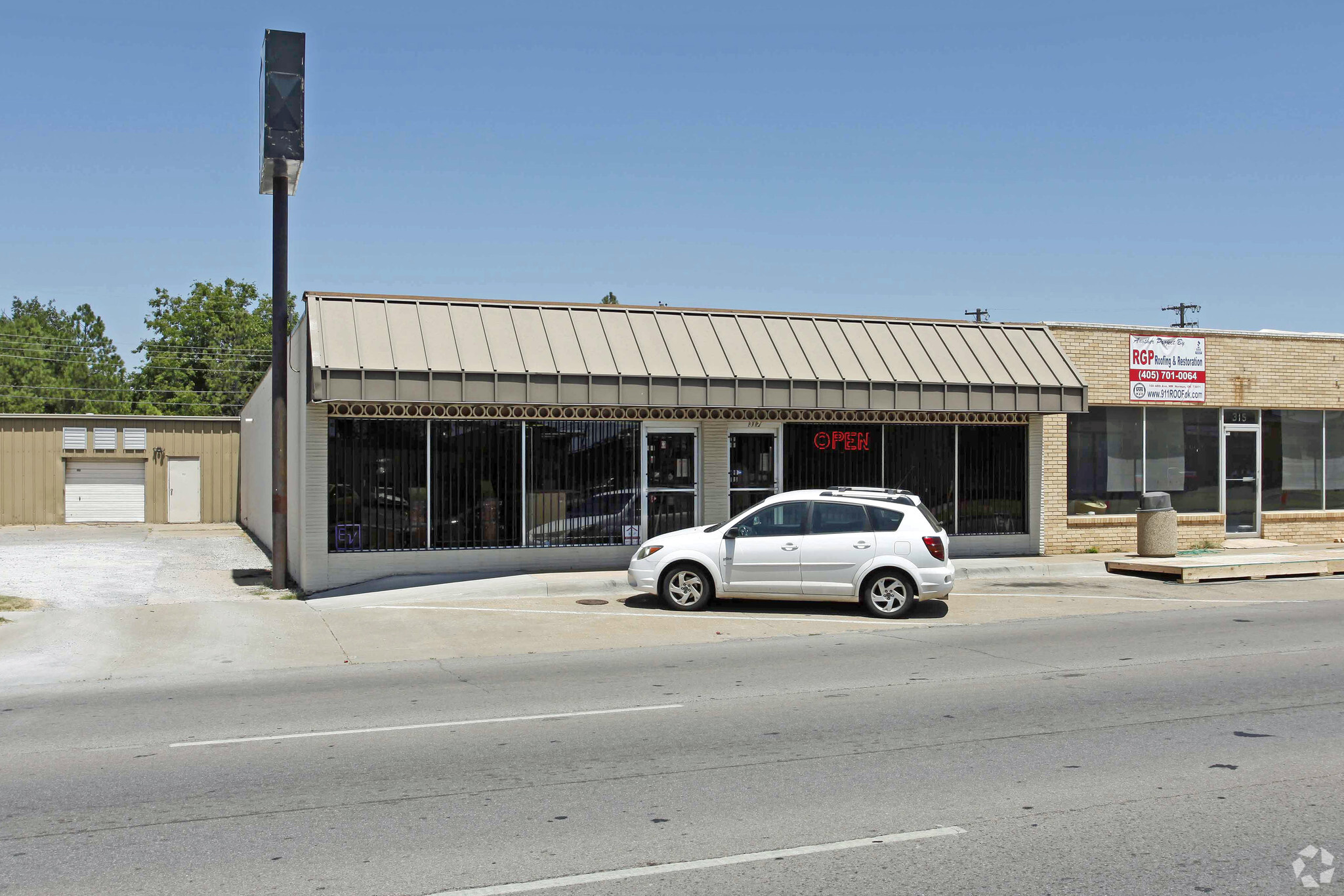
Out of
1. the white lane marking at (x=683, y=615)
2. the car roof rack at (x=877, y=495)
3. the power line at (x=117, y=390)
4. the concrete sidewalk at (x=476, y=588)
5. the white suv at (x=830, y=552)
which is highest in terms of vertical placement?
the power line at (x=117, y=390)

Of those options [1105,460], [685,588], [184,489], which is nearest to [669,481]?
[685,588]

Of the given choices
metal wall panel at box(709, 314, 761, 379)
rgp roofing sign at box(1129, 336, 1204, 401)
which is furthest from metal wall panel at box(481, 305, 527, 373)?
rgp roofing sign at box(1129, 336, 1204, 401)

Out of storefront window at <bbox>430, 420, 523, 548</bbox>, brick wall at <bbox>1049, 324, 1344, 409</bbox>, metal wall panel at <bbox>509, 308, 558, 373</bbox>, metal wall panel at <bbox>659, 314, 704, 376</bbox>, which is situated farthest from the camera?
brick wall at <bbox>1049, 324, 1344, 409</bbox>

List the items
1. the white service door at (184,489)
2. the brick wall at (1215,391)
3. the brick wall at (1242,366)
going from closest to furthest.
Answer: the brick wall at (1215,391), the brick wall at (1242,366), the white service door at (184,489)

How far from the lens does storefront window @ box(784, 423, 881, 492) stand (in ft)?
63.7

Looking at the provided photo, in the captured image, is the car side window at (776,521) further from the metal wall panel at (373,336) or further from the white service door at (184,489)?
the white service door at (184,489)

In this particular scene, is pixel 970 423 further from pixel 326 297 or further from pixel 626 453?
pixel 326 297

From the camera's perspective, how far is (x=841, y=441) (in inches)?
771

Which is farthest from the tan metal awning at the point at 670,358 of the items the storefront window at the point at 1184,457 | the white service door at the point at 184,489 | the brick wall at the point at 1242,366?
the white service door at the point at 184,489

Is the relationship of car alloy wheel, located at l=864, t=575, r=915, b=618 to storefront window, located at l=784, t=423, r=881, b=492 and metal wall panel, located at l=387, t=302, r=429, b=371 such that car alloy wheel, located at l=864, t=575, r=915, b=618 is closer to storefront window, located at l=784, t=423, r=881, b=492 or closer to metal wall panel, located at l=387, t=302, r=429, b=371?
storefront window, located at l=784, t=423, r=881, b=492

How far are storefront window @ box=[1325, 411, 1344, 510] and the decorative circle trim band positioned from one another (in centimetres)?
858

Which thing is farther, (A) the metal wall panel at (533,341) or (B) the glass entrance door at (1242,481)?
(B) the glass entrance door at (1242,481)

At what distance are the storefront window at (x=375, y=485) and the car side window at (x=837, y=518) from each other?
6.33m

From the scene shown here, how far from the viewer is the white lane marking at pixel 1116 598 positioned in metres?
16.3
